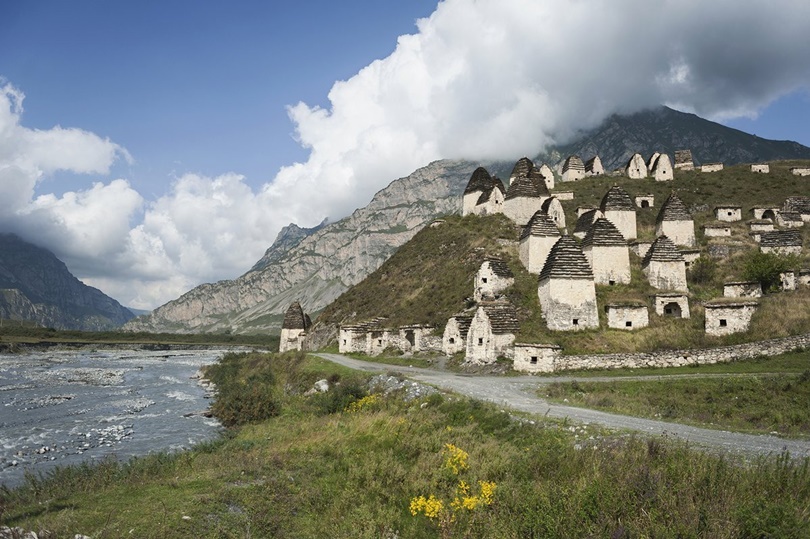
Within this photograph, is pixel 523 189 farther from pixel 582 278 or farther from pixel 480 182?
pixel 582 278

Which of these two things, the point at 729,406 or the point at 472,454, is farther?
the point at 729,406

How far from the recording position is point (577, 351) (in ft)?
90.0

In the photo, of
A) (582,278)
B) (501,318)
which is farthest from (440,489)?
(582,278)

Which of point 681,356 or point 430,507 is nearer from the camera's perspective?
point 430,507

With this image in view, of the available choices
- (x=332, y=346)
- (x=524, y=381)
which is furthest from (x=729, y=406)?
(x=332, y=346)

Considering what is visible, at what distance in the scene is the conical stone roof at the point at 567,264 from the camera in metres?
31.4

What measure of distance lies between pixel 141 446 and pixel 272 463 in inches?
540

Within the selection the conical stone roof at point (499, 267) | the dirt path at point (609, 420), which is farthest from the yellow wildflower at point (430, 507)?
the conical stone roof at point (499, 267)

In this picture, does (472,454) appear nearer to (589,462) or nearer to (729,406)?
(589,462)

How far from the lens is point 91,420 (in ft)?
95.6

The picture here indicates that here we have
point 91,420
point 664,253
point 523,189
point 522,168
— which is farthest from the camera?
point 522,168

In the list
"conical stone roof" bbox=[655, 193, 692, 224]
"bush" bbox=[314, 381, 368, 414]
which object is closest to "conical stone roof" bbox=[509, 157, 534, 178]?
"conical stone roof" bbox=[655, 193, 692, 224]

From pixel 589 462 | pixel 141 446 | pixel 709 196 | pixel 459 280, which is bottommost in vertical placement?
pixel 141 446

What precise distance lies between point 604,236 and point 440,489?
31.0m
